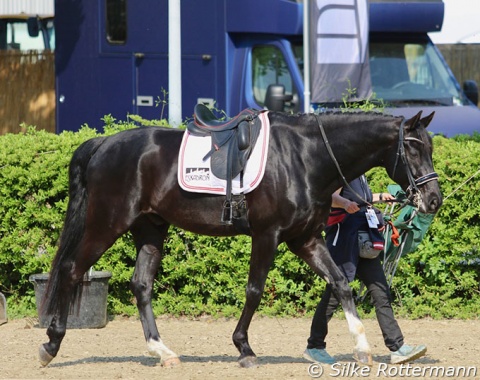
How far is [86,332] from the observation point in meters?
8.45

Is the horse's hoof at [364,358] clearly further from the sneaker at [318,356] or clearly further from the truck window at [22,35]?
the truck window at [22,35]

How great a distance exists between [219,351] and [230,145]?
6.15ft

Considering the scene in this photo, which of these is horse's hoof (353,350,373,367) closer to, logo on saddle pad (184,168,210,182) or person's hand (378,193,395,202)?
person's hand (378,193,395,202)

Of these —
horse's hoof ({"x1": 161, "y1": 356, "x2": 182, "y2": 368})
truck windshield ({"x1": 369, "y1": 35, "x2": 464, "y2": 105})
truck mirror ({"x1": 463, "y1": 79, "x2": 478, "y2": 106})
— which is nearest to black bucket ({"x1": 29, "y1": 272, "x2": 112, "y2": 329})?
horse's hoof ({"x1": 161, "y1": 356, "x2": 182, "y2": 368})

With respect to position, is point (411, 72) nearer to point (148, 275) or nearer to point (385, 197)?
point (385, 197)

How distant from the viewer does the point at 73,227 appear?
7.09 metres

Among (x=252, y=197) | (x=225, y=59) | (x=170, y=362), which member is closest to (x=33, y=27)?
(x=225, y=59)

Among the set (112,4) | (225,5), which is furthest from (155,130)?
(112,4)

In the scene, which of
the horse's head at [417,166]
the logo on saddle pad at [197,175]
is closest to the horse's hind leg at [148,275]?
the logo on saddle pad at [197,175]

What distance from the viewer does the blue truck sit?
12328 millimetres

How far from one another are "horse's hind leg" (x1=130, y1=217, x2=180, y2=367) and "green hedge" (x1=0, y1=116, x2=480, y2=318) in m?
1.51

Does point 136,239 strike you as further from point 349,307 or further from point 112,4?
point 112,4

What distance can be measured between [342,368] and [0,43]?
14199mm

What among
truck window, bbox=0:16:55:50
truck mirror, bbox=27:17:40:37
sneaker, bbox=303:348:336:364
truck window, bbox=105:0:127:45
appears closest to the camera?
sneaker, bbox=303:348:336:364
